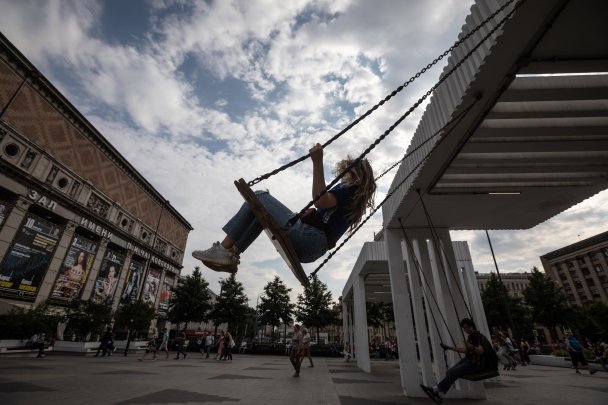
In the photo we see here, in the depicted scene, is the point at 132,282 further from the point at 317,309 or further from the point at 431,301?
the point at 431,301

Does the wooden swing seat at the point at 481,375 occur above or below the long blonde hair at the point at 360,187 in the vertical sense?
below

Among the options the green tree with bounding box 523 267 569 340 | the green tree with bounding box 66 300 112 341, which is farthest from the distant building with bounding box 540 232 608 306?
the green tree with bounding box 66 300 112 341

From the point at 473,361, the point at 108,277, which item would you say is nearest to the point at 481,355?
the point at 473,361

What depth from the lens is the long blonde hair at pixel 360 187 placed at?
3424mm

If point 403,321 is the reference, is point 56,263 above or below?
above

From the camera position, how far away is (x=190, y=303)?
36281mm

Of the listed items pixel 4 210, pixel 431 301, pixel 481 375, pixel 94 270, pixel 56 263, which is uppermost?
pixel 4 210

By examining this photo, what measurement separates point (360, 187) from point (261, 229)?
127 centimetres

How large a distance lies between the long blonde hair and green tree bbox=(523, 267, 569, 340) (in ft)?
145

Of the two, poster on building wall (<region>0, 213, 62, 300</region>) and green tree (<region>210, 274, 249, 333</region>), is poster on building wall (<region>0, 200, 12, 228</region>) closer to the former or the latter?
poster on building wall (<region>0, 213, 62, 300</region>)

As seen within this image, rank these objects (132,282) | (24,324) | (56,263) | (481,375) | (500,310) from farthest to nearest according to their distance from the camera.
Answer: (500,310) < (132,282) < (56,263) < (24,324) < (481,375)

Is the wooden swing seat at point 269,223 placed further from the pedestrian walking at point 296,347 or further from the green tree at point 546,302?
the green tree at point 546,302

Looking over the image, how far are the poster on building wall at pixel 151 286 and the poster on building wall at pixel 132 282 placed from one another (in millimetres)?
1463

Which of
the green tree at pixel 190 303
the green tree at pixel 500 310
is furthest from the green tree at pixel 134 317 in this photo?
the green tree at pixel 500 310
